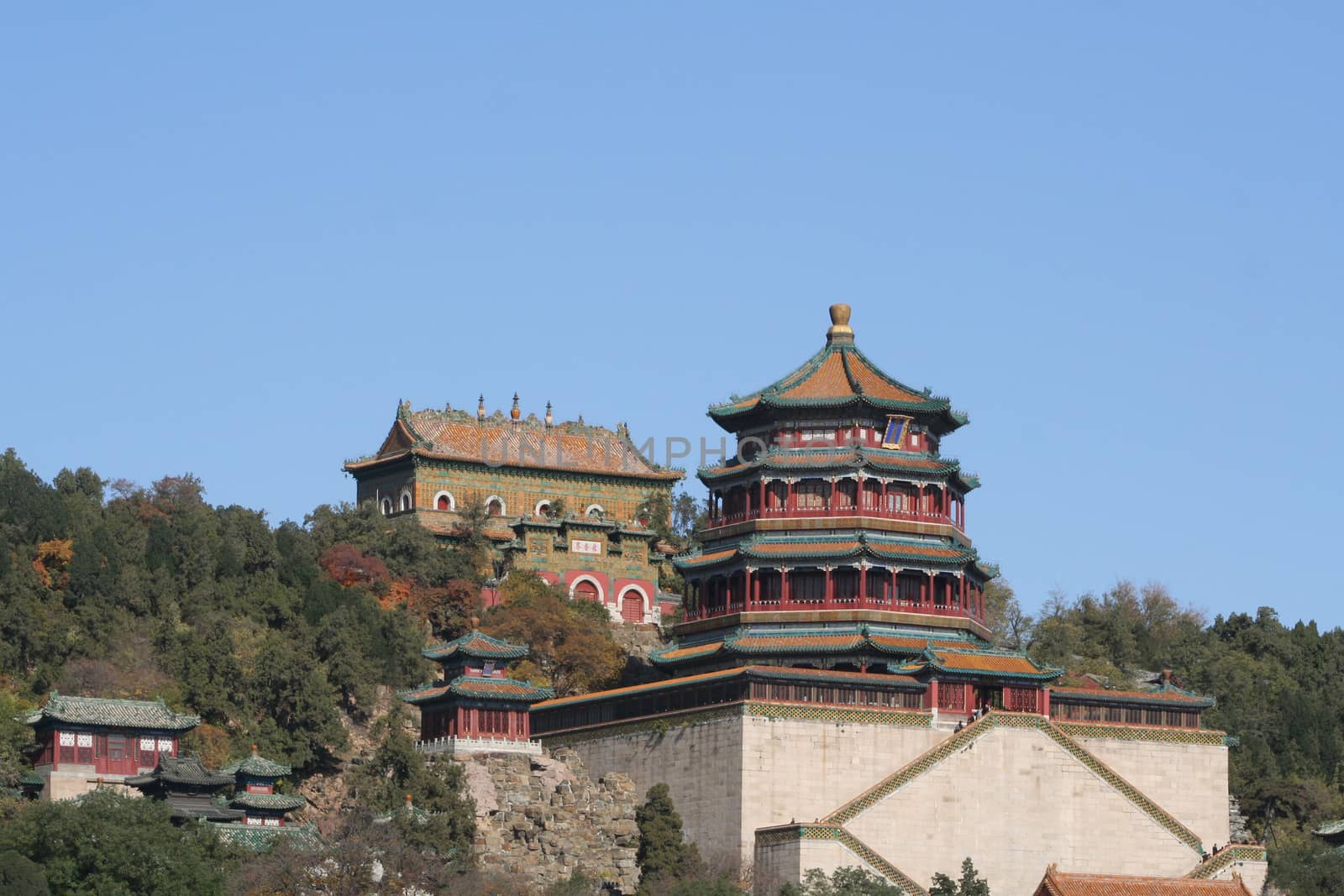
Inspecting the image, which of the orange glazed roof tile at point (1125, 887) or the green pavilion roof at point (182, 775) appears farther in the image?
the green pavilion roof at point (182, 775)

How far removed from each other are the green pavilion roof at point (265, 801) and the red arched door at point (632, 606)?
3782cm

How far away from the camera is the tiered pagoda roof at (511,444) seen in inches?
5084

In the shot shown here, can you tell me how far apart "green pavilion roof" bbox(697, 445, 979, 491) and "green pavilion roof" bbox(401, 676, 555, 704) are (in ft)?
32.5

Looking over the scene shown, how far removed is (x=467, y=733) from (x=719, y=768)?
27.8 ft

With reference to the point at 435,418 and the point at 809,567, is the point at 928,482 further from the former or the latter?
the point at 435,418

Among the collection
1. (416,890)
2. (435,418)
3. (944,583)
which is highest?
(435,418)

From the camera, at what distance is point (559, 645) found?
10394cm

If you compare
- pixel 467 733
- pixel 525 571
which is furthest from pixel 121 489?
pixel 467 733

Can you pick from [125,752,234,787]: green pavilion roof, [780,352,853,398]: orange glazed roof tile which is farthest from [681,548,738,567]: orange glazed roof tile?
[125,752,234,787]: green pavilion roof

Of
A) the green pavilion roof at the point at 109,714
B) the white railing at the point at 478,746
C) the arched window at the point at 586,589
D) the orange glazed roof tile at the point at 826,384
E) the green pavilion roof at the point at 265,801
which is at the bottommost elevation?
the green pavilion roof at the point at 265,801

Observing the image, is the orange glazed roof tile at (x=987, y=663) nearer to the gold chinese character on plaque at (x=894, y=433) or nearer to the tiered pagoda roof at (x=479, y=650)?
the gold chinese character on plaque at (x=894, y=433)

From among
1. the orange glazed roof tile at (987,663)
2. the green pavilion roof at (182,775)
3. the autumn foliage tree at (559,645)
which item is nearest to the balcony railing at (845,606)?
the orange glazed roof tile at (987,663)

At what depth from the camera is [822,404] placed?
307 ft

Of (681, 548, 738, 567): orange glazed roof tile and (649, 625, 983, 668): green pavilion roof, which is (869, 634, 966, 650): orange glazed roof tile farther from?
(681, 548, 738, 567): orange glazed roof tile
